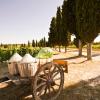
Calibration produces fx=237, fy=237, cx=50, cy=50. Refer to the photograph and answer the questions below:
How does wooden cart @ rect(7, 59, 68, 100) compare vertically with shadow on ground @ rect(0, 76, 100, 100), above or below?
above

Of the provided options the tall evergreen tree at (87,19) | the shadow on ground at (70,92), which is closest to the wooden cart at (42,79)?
the shadow on ground at (70,92)

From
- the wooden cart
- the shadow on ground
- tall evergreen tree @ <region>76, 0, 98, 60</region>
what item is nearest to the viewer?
the wooden cart

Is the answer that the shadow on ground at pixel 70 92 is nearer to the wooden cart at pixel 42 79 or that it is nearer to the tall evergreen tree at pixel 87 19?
the wooden cart at pixel 42 79

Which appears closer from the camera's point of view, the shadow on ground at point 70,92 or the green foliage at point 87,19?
the shadow on ground at point 70,92

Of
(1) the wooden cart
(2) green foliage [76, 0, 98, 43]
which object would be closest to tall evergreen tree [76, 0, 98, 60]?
(2) green foliage [76, 0, 98, 43]

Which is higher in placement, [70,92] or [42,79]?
[42,79]

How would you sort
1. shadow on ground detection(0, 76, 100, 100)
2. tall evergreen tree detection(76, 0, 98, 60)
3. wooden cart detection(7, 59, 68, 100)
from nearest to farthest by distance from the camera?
1. wooden cart detection(7, 59, 68, 100)
2. shadow on ground detection(0, 76, 100, 100)
3. tall evergreen tree detection(76, 0, 98, 60)

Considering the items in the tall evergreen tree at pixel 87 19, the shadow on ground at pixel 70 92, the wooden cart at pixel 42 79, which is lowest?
the shadow on ground at pixel 70 92

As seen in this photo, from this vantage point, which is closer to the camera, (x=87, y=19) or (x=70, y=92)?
(x=70, y=92)

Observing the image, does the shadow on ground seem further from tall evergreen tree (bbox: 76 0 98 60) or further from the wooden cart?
tall evergreen tree (bbox: 76 0 98 60)

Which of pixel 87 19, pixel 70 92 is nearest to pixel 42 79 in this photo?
pixel 70 92

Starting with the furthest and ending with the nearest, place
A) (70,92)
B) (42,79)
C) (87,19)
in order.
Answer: (87,19) < (70,92) < (42,79)

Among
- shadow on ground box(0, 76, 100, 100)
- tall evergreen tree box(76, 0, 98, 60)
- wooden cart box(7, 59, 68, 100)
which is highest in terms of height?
tall evergreen tree box(76, 0, 98, 60)

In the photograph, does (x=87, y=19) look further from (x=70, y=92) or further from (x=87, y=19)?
(x=70, y=92)
